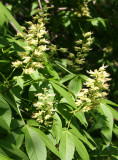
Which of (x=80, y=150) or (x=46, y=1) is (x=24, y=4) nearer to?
(x=46, y=1)

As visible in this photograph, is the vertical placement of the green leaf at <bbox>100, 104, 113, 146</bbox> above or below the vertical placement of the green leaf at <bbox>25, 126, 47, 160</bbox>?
below

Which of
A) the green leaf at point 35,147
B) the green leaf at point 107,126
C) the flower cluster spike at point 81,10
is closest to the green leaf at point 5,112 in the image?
the green leaf at point 35,147

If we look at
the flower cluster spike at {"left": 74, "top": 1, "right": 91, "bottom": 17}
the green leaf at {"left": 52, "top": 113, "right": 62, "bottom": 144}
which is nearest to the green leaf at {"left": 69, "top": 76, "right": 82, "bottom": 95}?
the green leaf at {"left": 52, "top": 113, "right": 62, "bottom": 144}

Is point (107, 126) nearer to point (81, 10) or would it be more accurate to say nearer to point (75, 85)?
point (75, 85)

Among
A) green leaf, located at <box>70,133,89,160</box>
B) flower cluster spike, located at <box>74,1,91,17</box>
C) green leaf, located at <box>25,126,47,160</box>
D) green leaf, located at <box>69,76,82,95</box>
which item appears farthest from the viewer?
flower cluster spike, located at <box>74,1,91,17</box>

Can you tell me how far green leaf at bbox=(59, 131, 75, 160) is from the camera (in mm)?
1142

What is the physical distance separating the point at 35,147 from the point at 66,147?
173 millimetres

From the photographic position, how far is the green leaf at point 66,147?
114 cm

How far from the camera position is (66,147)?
1181mm

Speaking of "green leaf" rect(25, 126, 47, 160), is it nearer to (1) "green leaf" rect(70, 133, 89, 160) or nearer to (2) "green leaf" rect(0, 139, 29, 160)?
(2) "green leaf" rect(0, 139, 29, 160)

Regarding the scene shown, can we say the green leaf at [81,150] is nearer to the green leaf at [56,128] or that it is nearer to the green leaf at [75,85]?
the green leaf at [56,128]

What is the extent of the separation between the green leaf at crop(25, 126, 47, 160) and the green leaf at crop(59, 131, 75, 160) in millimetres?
112

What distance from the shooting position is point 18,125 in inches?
47.6

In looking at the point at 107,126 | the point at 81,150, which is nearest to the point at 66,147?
the point at 81,150
